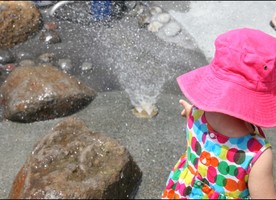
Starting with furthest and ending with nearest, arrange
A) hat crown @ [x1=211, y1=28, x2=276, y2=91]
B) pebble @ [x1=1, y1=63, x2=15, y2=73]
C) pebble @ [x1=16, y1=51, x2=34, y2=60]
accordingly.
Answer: pebble @ [x1=16, y1=51, x2=34, y2=60], pebble @ [x1=1, y1=63, x2=15, y2=73], hat crown @ [x1=211, y1=28, x2=276, y2=91]

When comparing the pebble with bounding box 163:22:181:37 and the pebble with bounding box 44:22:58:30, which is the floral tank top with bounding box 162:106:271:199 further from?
the pebble with bounding box 44:22:58:30

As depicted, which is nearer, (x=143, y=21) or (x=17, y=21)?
(x=17, y=21)

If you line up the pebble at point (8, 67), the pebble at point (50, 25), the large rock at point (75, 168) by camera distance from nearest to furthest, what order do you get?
the large rock at point (75, 168) < the pebble at point (8, 67) < the pebble at point (50, 25)

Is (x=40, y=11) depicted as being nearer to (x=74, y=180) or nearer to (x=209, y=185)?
(x=74, y=180)

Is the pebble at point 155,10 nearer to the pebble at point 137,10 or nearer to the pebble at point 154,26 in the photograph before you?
the pebble at point 137,10

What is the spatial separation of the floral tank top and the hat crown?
0.26m

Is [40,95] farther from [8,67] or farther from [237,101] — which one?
[237,101]

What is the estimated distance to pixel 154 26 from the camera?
5000mm

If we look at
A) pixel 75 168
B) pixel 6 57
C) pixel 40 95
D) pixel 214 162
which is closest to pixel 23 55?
pixel 6 57

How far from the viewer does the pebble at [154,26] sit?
498 centimetres

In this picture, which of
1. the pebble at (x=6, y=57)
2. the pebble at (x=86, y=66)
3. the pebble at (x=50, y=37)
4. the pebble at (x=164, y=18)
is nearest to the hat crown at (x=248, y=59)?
the pebble at (x=86, y=66)

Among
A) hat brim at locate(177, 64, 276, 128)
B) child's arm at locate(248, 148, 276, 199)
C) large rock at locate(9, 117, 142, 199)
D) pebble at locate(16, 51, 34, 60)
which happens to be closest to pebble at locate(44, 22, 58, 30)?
pebble at locate(16, 51, 34, 60)

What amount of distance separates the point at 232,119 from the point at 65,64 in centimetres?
258

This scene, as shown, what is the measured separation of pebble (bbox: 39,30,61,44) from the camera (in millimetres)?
4707
